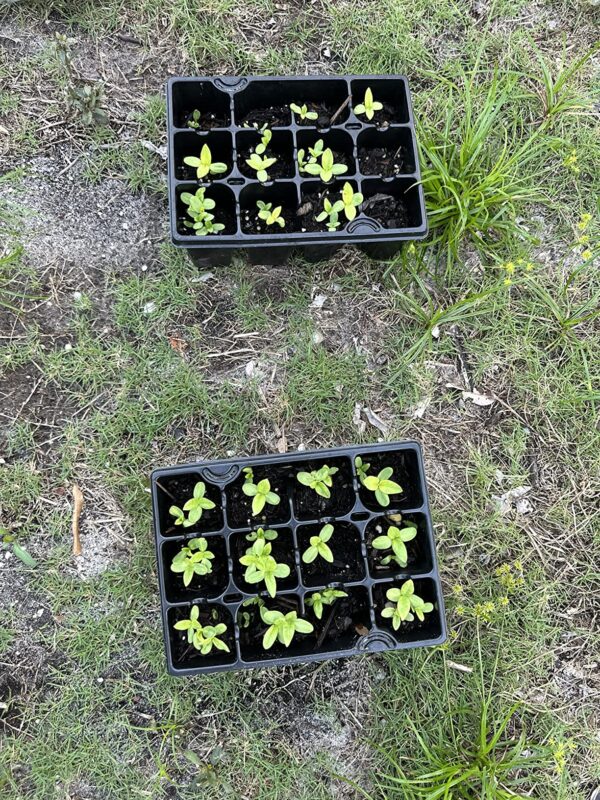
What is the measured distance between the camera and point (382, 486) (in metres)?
1.60

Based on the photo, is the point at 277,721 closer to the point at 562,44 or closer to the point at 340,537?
the point at 340,537

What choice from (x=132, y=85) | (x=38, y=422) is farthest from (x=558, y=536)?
(x=132, y=85)

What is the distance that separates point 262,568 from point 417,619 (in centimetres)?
49

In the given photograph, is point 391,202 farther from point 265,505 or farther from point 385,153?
point 265,505

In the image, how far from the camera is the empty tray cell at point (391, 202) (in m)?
1.85

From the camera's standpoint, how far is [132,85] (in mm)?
2102

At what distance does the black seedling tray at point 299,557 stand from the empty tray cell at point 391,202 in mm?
727

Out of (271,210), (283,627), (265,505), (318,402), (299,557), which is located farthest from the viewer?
(318,402)

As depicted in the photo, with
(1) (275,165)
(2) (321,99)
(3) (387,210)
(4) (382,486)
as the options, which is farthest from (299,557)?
(2) (321,99)

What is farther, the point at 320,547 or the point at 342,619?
the point at 342,619

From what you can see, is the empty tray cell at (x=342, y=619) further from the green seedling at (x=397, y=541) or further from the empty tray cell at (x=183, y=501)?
the empty tray cell at (x=183, y=501)

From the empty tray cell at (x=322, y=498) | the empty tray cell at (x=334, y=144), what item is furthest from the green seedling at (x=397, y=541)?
the empty tray cell at (x=334, y=144)

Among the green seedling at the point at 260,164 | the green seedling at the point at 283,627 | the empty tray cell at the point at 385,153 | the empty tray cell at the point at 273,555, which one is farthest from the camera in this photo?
the empty tray cell at the point at 385,153

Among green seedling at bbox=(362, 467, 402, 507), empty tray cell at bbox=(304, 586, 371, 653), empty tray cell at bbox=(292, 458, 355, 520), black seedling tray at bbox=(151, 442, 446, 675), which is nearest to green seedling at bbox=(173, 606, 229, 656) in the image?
black seedling tray at bbox=(151, 442, 446, 675)
